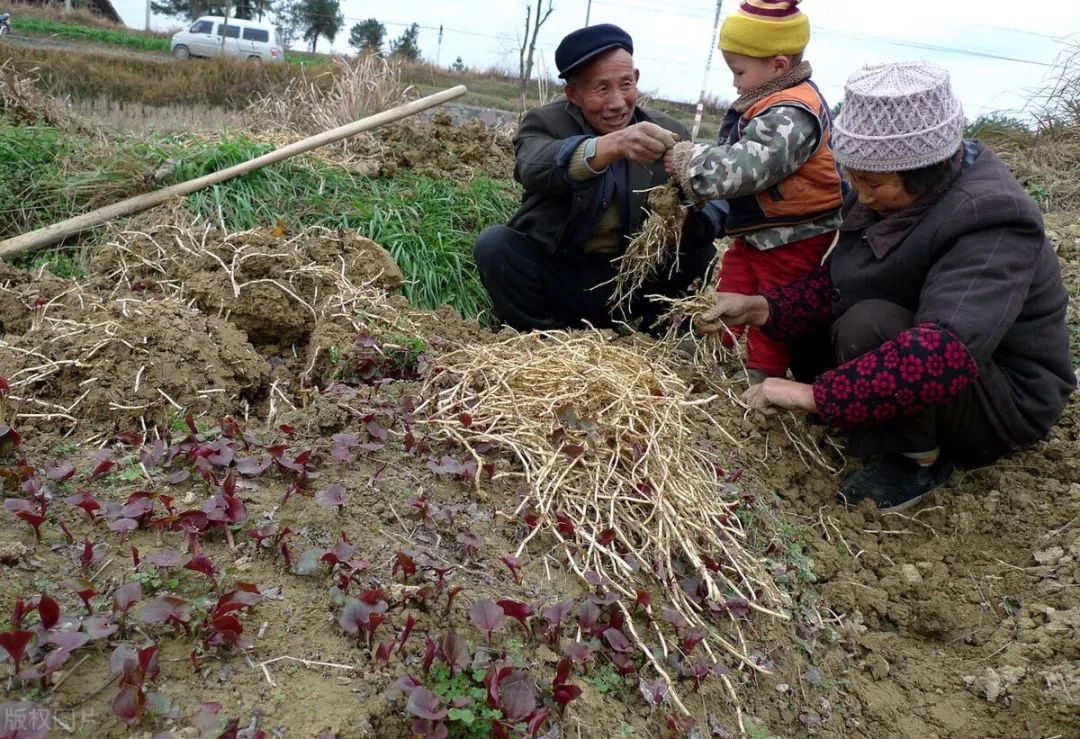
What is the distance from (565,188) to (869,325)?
1.48m

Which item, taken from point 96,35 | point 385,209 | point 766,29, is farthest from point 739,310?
point 96,35

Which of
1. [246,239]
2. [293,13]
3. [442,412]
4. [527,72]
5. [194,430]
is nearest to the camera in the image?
[194,430]

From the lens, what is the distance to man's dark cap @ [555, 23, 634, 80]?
11.2 ft

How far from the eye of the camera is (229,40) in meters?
24.1

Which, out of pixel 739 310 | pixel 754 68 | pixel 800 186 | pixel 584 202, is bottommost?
pixel 739 310

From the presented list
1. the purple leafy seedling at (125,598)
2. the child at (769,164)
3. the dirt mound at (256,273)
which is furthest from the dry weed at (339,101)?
the purple leafy seedling at (125,598)

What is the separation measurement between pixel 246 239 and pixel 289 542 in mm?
2043

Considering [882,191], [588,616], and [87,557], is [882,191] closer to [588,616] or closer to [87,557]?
[588,616]

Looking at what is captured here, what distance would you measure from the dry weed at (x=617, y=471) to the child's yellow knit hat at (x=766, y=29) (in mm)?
1257

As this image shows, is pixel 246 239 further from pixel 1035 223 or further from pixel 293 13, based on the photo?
pixel 293 13

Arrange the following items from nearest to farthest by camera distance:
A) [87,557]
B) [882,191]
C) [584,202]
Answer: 1. [87,557]
2. [882,191]
3. [584,202]

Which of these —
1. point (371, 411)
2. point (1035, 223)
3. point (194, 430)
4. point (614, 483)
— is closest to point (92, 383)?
point (194, 430)

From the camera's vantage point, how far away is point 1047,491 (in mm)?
2873

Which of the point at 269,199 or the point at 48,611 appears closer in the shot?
the point at 48,611
